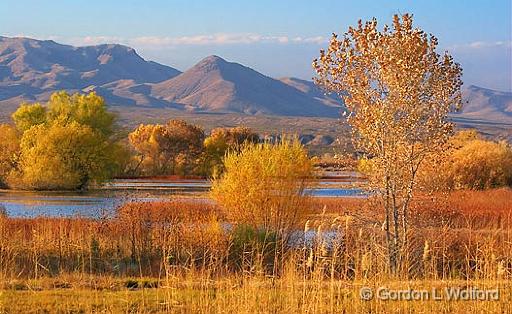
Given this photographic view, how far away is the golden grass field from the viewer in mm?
13857

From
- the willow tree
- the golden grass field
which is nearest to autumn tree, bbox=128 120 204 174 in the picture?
the golden grass field

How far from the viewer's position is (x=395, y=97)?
19.6 m

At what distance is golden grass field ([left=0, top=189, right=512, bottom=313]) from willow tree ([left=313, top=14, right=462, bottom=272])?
5.20 feet

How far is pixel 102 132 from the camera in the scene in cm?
7650

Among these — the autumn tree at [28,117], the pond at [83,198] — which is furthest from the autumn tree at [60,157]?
the autumn tree at [28,117]

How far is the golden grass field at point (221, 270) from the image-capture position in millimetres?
13857

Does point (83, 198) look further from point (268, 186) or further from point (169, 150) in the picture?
point (268, 186)

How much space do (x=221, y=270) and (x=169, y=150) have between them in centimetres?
7316

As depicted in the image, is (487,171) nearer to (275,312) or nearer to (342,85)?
(342,85)

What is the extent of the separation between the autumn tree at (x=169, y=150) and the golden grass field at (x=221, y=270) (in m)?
58.7

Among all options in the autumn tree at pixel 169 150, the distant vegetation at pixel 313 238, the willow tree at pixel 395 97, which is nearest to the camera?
the distant vegetation at pixel 313 238

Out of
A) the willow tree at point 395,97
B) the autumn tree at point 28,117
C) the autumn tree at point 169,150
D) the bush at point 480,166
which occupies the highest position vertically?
the willow tree at point 395,97

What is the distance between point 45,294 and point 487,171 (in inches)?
1720

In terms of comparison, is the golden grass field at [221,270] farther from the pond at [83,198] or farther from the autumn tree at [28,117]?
the autumn tree at [28,117]
